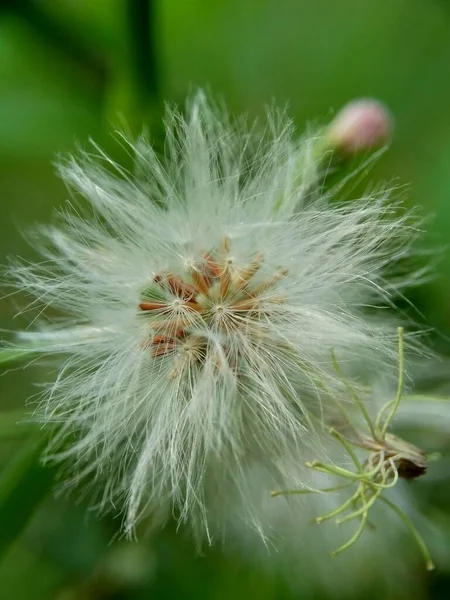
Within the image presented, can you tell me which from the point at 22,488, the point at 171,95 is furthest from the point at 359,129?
the point at 22,488

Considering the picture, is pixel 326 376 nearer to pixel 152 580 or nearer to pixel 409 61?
pixel 152 580

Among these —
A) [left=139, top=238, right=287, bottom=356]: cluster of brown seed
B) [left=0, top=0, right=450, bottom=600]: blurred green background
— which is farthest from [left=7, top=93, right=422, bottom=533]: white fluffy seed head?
[left=0, top=0, right=450, bottom=600]: blurred green background

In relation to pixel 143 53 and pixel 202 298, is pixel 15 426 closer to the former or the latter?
pixel 202 298

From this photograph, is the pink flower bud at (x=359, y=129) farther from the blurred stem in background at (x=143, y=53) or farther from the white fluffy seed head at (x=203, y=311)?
the blurred stem in background at (x=143, y=53)

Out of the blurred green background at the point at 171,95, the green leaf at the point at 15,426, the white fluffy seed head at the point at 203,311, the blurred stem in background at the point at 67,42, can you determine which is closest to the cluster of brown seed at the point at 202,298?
the white fluffy seed head at the point at 203,311

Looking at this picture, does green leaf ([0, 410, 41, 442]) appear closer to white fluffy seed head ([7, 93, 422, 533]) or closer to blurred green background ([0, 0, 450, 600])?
white fluffy seed head ([7, 93, 422, 533])
